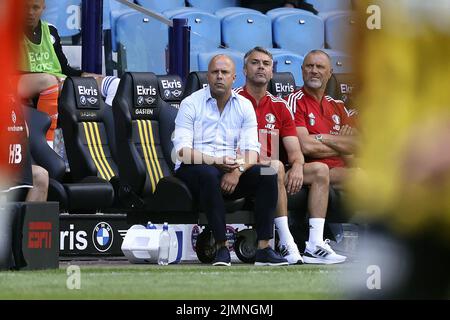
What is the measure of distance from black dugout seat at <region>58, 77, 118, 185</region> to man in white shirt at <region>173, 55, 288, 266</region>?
5.01 ft

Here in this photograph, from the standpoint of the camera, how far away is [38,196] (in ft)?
27.8

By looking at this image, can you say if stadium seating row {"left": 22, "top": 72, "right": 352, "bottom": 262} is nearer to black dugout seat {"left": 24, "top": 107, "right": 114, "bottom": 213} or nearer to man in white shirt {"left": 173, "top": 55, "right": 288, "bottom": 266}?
black dugout seat {"left": 24, "top": 107, "right": 114, "bottom": 213}

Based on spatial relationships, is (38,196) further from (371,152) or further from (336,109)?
(371,152)

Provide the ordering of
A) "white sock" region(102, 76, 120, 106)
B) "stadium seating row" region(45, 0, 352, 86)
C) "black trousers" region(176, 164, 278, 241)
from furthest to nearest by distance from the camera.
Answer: "stadium seating row" region(45, 0, 352, 86), "white sock" region(102, 76, 120, 106), "black trousers" region(176, 164, 278, 241)

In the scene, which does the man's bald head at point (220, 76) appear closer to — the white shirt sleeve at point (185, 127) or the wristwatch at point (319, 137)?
the white shirt sleeve at point (185, 127)

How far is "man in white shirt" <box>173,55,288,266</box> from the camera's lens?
319 inches

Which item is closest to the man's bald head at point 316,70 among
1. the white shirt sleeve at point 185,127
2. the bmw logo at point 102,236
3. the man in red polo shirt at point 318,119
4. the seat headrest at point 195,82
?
the man in red polo shirt at point 318,119

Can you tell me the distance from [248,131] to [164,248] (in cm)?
99

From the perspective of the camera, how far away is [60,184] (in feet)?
30.8

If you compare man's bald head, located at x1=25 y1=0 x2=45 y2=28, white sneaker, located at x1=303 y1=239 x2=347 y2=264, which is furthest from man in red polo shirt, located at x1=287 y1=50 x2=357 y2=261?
man's bald head, located at x1=25 y1=0 x2=45 y2=28

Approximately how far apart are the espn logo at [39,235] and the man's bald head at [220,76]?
1.80 meters

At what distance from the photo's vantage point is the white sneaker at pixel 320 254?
859 cm

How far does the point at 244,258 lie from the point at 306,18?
5042mm

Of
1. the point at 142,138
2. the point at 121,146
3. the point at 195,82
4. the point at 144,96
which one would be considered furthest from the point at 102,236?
the point at 195,82
